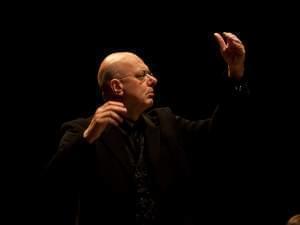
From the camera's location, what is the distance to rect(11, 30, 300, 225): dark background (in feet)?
10.2

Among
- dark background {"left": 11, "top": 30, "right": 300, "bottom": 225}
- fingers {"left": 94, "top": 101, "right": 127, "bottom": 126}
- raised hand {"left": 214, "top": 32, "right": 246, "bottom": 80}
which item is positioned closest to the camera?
fingers {"left": 94, "top": 101, "right": 127, "bottom": 126}

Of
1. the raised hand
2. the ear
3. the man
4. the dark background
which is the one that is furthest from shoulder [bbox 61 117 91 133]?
the dark background

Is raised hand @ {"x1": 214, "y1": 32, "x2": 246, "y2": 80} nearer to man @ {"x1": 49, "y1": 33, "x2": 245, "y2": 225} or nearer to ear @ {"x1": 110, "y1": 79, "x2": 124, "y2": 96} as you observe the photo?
man @ {"x1": 49, "y1": 33, "x2": 245, "y2": 225}

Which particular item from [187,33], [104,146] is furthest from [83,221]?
[187,33]

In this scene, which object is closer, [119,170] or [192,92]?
[119,170]

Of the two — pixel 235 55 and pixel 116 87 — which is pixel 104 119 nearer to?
pixel 116 87

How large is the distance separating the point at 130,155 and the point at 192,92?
3.11 ft

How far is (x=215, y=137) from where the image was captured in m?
2.33

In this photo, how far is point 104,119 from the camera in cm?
212

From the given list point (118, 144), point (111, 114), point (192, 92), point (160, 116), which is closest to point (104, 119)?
point (111, 114)

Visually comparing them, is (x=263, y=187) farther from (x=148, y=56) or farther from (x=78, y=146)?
(x=78, y=146)

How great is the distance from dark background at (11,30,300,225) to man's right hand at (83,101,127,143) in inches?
38.8

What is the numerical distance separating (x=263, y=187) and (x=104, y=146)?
1.18m

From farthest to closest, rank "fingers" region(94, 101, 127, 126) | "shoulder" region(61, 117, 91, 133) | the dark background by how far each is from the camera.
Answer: the dark background
"shoulder" region(61, 117, 91, 133)
"fingers" region(94, 101, 127, 126)
